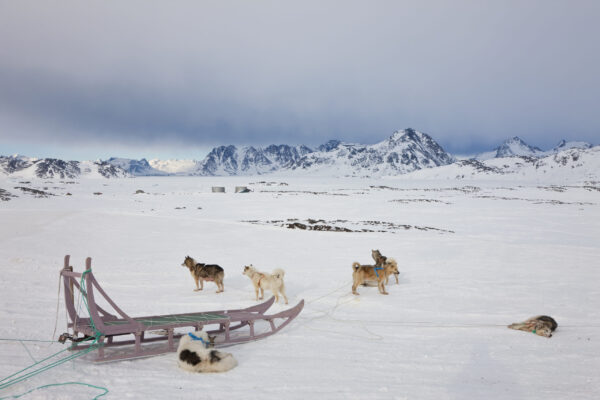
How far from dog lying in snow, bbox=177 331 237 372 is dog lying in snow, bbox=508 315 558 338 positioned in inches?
275

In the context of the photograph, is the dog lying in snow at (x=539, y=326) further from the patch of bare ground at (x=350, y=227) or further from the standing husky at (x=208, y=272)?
the patch of bare ground at (x=350, y=227)

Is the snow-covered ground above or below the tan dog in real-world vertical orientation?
below

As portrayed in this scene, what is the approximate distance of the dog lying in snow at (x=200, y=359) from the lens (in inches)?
222

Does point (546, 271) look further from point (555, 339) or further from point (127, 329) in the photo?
point (127, 329)

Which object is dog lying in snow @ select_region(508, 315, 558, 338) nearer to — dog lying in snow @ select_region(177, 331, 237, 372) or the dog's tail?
the dog's tail

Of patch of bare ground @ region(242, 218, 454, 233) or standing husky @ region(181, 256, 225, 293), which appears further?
patch of bare ground @ region(242, 218, 454, 233)

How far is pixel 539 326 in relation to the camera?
7.70 metres

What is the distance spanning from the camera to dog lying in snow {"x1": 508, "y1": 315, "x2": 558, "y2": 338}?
760cm

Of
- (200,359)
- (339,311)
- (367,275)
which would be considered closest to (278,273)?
(339,311)

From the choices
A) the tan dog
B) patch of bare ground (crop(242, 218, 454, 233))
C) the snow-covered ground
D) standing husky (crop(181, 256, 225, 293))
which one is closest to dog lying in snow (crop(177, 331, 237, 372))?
the snow-covered ground

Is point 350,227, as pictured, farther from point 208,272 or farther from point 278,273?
point 278,273

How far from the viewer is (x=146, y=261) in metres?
15.9

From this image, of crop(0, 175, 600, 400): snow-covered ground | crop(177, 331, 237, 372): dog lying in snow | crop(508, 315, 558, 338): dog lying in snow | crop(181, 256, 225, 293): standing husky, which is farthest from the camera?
crop(181, 256, 225, 293): standing husky

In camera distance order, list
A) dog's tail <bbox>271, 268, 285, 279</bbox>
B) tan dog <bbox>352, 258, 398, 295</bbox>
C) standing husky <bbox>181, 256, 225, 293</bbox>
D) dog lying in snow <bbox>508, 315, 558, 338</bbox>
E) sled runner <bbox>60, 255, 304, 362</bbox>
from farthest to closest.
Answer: standing husky <bbox>181, 256, 225, 293</bbox>, tan dog <bbox>352, 258, 398, 295</bbox>, dog's tail <bbox>271, 268, 285, 279</bbox>, dog lying in snow <bbox>508, 315, 558, 338</bbox>, sled runner <bbox>60, 255, 304, 362</bbox>
